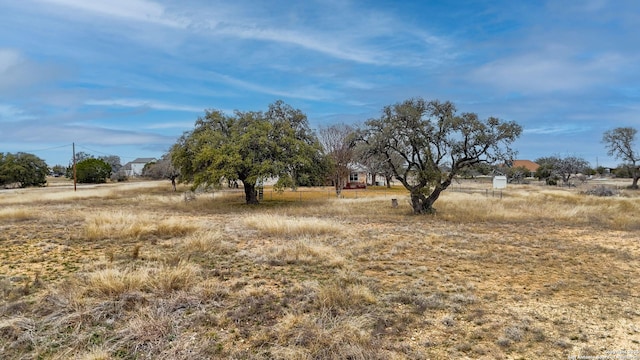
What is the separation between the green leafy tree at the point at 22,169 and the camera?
47594mm

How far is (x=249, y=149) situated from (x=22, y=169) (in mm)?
42024

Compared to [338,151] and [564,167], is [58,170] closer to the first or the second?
[338,151]

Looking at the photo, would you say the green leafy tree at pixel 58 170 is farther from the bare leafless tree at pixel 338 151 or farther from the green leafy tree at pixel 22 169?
the bare leafless tree at pixel 338 151

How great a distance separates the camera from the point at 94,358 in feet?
12.8

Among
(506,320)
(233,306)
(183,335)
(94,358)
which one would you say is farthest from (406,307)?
(94,358)

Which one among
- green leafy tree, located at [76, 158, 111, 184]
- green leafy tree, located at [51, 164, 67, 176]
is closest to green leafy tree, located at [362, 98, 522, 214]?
green leafy tree, located at [76, 158, 111, 184]

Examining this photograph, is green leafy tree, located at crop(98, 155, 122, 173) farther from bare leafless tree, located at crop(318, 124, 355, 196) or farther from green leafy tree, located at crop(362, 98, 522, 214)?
green leafy tree, located at crop(362, 98, 522, 214)

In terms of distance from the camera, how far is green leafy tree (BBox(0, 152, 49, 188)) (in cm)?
4759

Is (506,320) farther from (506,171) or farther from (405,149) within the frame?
(506,171)

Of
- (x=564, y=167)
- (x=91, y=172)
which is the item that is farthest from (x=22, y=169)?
(x=564, y=167)

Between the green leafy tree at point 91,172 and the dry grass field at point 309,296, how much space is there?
59.7 meters

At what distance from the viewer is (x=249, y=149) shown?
2297 cm

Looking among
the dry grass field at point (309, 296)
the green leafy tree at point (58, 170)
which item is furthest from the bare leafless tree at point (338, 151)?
the green leafy tree at point (58, 170)

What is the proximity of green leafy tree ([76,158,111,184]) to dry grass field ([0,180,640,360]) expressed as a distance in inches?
2349
